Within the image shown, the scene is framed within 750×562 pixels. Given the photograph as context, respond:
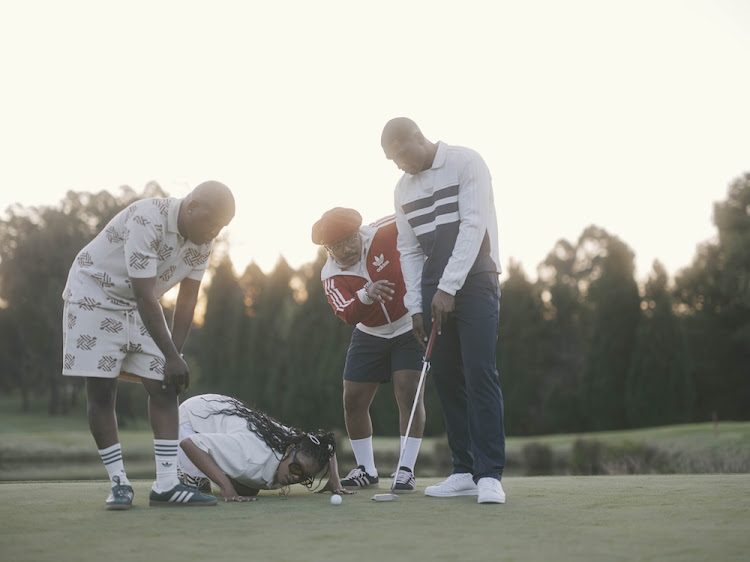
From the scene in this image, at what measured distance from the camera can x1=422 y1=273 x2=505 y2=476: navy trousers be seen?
4.43m

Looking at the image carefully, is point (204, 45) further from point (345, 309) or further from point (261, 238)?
point (261, 238)

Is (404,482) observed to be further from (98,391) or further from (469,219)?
(98,391)

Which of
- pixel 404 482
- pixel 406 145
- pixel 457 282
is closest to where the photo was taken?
pixel 457 282

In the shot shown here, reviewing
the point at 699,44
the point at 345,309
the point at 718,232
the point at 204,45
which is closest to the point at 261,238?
the point at 718,232

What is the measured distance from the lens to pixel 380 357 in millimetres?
5609

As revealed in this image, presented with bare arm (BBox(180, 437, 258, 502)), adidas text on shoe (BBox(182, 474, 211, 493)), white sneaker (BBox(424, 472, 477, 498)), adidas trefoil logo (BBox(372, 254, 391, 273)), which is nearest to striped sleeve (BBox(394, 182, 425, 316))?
adidas trefoil logo (BBox(372, 254, 391, 273))

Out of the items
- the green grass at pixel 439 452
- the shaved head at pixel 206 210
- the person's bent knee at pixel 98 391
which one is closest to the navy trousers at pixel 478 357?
the shaved head at pixel 206 210

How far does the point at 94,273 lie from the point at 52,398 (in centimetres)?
4227

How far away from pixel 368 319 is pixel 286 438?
3.44 feet

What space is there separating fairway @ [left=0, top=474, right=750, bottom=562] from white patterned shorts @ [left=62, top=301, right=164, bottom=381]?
704mm

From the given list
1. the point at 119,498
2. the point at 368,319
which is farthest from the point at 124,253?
the point at 368,319

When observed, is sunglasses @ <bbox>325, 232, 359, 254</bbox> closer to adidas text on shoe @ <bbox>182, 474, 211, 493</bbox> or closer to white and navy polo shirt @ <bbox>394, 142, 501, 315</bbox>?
white and navy polo shirt @ <bbox>394, 142, 501, 315</bbox>

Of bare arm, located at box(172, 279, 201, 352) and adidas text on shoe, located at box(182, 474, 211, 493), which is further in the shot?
adidas text on shoe, located at box(182, 474, 211, 493)

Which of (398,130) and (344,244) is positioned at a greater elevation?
(398,130)
